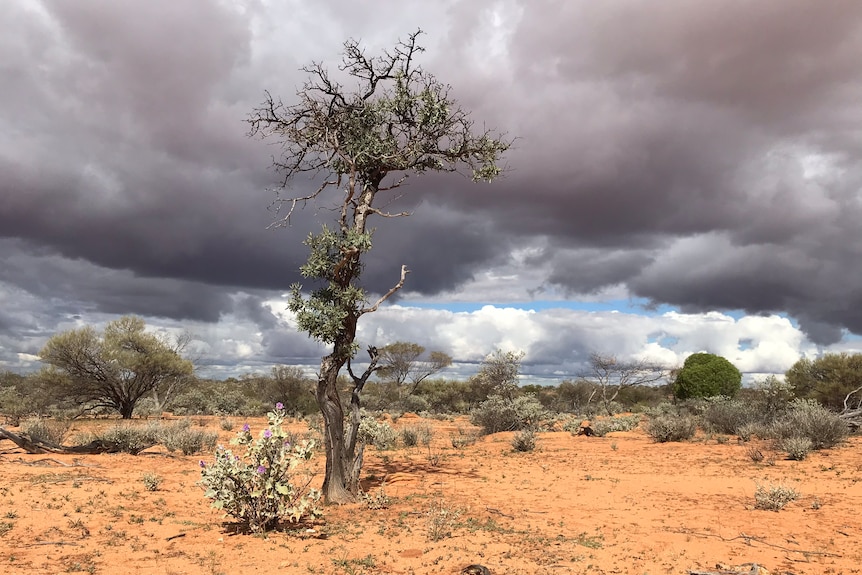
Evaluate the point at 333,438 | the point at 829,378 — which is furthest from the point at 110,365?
the point at 829,378

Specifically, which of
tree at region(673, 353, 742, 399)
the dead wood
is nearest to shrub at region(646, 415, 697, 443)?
tree at region(673, 353, 742, 399)

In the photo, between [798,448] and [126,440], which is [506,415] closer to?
[798,448]

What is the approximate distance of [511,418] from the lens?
88.3 feet

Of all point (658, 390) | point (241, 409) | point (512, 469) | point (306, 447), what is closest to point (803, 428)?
point (512, 469)

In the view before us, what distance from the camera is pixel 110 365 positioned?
32000mm

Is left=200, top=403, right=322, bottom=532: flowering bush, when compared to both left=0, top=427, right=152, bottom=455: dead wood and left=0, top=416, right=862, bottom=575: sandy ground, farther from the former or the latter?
left=0, top=427, right=152, bottom=455: dead wood

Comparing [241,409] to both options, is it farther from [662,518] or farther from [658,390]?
[658,390]

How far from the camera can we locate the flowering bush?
8.66 meters

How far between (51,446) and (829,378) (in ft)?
141

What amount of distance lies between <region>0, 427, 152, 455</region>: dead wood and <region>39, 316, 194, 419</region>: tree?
1611cm

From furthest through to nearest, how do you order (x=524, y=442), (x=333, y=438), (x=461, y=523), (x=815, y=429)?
1. (x=524, y=442)
2. (x=815, y=429)
3. (x=333, y=438)
4. (x=461, y=523)

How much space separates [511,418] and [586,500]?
1517cm

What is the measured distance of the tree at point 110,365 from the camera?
102ft

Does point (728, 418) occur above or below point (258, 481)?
below
